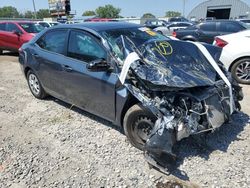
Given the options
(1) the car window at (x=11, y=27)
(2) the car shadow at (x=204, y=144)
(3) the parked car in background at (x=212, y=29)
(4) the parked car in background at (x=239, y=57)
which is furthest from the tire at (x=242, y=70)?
(1) the car window at (x=11, y=27)

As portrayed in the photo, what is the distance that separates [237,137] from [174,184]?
1467mm

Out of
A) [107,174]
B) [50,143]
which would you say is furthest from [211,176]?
[50,143]

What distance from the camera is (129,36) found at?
4055 mm

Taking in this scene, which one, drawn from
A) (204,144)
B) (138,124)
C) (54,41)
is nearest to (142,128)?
(138,124)

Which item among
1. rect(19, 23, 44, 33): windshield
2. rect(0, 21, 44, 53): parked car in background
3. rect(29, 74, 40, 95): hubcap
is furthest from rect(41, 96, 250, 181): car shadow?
rect(19, 23, 44, 33): windshield

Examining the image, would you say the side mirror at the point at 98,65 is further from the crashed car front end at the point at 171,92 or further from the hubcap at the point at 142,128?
the hubcap at the point at 142,128

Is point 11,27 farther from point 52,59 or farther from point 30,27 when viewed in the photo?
point 52,59

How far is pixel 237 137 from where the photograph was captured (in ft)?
12.8

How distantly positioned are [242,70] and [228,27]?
195 inches

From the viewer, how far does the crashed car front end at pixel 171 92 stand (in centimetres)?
310

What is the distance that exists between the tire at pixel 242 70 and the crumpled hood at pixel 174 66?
2.74 metres

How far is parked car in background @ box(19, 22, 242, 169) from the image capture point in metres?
3.14

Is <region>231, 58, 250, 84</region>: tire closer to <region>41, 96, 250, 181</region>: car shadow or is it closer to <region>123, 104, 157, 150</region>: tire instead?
<region>41, 96, 250, 181</region>: car shadow

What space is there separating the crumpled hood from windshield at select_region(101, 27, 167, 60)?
30 centimetres
